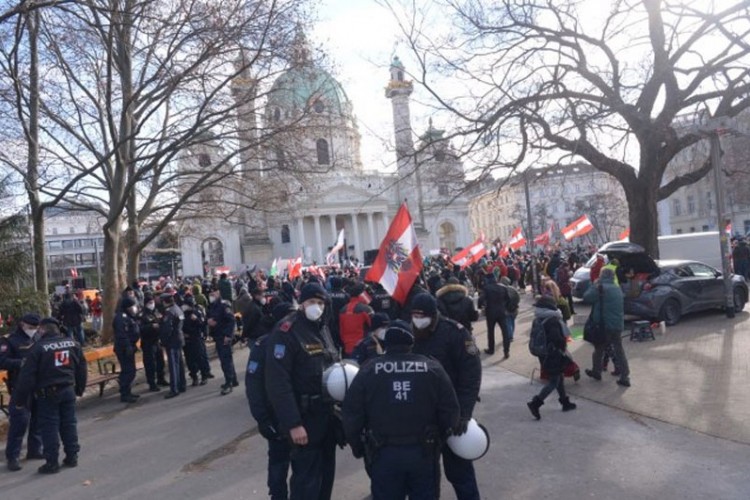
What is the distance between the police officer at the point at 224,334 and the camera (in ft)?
37.9

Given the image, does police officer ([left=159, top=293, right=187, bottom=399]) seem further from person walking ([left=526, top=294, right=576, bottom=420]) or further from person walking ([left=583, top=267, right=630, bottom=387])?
person walking ([left=583, top=267, right=630, bottom=387])

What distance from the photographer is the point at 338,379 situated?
4781mm

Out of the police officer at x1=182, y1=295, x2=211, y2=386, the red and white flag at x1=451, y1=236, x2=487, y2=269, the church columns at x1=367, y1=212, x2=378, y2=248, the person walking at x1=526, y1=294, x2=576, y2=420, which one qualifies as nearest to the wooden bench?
the police officer at x1=182, y1=295, x2=211, y2=386

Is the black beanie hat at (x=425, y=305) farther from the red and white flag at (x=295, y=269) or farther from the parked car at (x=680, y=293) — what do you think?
the red and white flag at (x=295, y=269)

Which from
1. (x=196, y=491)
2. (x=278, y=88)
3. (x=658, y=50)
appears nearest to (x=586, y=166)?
(x=658, y=50)

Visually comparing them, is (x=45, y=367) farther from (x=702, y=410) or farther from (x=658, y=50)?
(x=658, y=50)

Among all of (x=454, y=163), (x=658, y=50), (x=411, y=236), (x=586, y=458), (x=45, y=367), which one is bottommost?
(x=586, y=458)

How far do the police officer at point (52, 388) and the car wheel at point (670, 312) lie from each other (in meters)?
12.0

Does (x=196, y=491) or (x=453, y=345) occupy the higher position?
(x=453, y=345)

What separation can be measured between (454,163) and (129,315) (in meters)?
9.74

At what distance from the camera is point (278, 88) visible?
17.7 metres

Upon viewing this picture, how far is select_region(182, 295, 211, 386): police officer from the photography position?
1250 cm

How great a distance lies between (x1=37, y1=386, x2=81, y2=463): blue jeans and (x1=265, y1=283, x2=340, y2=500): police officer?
3.95m

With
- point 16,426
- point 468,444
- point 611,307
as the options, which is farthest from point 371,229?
point 468,444
